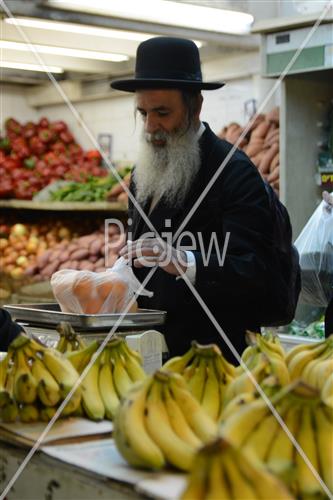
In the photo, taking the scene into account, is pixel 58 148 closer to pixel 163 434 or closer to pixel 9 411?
pixel 9 411

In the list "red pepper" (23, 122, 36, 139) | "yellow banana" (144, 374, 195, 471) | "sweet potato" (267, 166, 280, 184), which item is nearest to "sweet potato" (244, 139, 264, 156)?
"sweet potato" (267, 166, 280, 184)

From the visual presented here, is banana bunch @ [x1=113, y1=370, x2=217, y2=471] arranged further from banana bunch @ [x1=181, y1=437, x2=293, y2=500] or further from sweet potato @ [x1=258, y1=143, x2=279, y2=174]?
sweet potato @ [x1=258, y1=143, x2=279, y2=174]

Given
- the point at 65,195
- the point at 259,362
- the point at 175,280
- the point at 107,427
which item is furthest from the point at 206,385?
the point at 65,195

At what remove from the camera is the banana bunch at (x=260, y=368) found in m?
1.68

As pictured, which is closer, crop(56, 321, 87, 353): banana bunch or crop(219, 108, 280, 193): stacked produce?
crop(56, 321, 87, 353): banana bunch

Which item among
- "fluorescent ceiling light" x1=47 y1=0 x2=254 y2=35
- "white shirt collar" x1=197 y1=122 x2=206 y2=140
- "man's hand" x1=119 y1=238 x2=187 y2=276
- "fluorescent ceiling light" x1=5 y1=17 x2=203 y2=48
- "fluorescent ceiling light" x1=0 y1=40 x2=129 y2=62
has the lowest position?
"man's hand" x1=119 y1=238 x2=187 y2=276

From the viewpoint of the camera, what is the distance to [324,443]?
1421 mm

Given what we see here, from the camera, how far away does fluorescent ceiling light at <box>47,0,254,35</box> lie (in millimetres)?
4980

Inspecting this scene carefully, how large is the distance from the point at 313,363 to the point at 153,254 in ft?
3.21

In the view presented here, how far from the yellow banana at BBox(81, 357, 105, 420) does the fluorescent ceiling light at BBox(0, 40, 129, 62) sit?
426cm

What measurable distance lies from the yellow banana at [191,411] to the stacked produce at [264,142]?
3723 mm

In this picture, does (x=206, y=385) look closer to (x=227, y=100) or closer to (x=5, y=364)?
(x=5, y=364)

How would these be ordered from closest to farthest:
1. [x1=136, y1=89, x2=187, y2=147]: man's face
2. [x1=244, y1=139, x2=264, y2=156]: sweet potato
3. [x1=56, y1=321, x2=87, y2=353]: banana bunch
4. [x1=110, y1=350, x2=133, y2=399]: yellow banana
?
[x1=110, y1=350, x2=133, y2=399]: yellow banana
[x1=56, y1=321, x2=87, y2=353]: banana bunch
[x1=136, y1=89, x2=187, y2=147]: man's face
[x1=244, y1=139, x2=264, y2=156]: sweet potato

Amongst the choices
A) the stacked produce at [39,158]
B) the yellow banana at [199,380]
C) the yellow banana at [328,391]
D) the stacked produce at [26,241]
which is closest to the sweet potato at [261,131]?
the stacked produce at [26,241]
